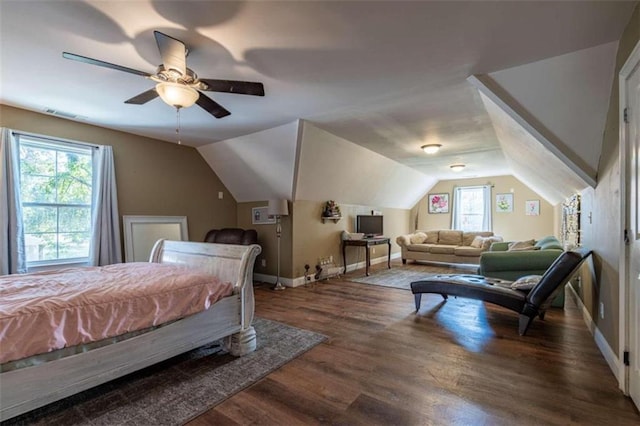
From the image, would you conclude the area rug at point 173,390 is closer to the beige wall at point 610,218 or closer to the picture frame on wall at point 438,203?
the beige wall at point 610,218

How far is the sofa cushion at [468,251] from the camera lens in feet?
22.0

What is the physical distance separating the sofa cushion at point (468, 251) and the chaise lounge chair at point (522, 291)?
3.35 metres

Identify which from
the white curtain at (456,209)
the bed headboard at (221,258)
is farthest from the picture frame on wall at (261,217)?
the white curtain at (456,209)

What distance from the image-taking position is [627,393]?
1.97m

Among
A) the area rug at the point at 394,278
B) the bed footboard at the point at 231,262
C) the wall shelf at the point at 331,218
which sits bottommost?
the area rug at the point at 394,278

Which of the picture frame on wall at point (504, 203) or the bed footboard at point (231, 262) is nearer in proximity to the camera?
the bed footboard at point (231, 262)

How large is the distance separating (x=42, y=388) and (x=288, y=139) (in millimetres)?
3538

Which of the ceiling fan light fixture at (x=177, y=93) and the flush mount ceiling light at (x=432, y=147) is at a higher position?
the flush mount ceiling light at (x=432, y=147)

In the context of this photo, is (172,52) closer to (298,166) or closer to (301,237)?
(298,166)

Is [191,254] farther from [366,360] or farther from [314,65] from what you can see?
[314,65]

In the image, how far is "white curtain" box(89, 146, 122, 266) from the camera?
160 inches

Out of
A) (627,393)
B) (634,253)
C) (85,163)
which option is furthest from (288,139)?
(627,393)

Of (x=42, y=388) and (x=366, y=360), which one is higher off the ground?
(x=42, y=388)

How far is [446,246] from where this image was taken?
23.8 feet
